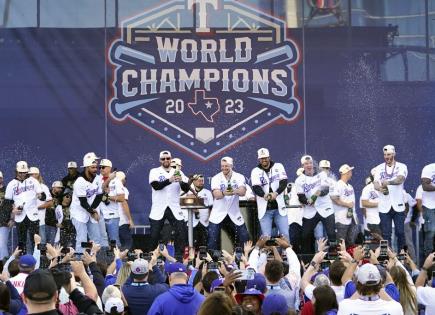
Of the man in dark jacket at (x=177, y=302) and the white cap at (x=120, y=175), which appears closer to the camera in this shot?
the man in dark jacket at (x=177, y=302)

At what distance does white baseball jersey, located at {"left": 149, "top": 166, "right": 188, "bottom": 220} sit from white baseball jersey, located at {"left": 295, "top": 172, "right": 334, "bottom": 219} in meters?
1.70

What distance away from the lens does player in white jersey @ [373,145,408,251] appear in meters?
16.7

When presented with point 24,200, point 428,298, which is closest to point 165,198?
point 24,200

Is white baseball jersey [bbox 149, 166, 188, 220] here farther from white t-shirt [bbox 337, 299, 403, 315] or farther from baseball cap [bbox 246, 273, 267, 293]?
white t-shirt [bbox 337, 299, 403, 315]

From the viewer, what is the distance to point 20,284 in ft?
29.8

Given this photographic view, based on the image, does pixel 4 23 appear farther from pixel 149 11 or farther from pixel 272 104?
pixel 272 104

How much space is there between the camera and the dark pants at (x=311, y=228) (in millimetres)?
16516

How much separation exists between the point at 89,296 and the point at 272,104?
12341 millimetres

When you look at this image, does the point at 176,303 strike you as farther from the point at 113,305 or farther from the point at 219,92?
the point at 219,92

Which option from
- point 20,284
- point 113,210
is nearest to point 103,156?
point 113,210

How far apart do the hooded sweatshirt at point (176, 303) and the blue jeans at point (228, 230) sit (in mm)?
8440

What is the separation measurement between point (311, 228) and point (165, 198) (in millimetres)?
2140

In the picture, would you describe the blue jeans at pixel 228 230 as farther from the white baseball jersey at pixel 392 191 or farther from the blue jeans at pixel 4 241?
the blue jeans at pixel 4 241

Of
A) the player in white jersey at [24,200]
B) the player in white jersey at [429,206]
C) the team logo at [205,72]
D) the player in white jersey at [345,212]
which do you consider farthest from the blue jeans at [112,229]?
the player in white jersey at [429,206]
